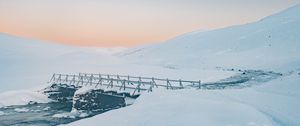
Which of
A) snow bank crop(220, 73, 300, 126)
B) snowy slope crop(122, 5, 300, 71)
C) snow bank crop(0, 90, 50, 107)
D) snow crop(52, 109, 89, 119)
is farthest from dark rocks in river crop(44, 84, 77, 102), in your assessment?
snowy slope crop(122, 5, 300, 71)

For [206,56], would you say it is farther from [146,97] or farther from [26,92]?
[146,97]

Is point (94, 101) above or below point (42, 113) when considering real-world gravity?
above

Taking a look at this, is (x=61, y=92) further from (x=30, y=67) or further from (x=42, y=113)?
(x=30, y=67)

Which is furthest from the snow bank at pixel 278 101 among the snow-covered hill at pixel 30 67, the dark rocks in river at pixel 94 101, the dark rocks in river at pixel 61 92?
the snow-covered hill at pixel 30 67

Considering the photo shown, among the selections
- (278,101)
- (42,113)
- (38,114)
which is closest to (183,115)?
(278,101)

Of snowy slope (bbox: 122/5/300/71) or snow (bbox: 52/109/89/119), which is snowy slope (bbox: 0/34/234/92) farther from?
snowy slope (bbox: 122/5/300/71)

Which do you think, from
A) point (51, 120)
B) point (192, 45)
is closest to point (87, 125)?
point (51, 120)
